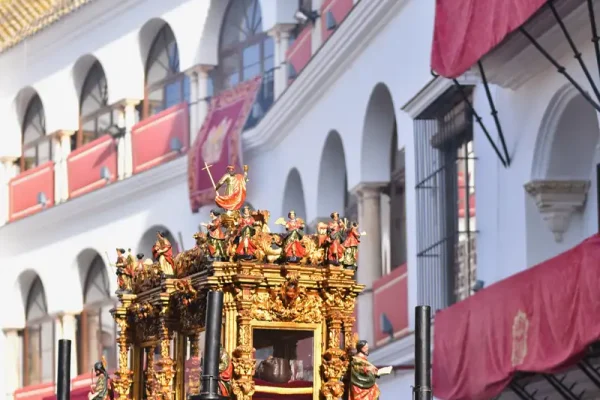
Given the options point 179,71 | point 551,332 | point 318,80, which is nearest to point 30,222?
point 179,71

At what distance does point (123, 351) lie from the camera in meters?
16.3

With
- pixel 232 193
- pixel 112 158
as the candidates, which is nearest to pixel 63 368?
pixel 232 193

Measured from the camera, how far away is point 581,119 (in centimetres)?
2017

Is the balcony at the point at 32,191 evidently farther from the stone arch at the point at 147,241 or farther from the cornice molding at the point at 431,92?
the cornice molding at the point at 431,92

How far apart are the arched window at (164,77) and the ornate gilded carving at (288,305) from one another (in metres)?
20.4

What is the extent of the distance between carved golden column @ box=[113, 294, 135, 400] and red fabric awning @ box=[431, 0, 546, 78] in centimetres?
484

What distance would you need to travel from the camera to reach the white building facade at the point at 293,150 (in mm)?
20641

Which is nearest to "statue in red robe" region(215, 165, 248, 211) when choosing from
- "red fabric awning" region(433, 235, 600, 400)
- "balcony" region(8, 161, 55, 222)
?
"red fabric awning" region(433, 235, 600, 400)

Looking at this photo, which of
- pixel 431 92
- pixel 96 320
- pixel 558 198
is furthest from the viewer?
pixel 96 320

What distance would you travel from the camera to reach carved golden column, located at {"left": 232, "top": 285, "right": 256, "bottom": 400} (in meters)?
13.5

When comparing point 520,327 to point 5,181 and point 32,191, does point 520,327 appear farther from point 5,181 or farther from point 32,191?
point 5,181

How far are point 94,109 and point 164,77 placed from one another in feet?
9.16

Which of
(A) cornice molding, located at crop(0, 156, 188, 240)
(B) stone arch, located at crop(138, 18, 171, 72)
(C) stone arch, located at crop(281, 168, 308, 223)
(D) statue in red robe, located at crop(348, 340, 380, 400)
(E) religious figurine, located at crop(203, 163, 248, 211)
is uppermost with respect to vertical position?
(B) stone arch, located at crop(138, 18, 171, 72)

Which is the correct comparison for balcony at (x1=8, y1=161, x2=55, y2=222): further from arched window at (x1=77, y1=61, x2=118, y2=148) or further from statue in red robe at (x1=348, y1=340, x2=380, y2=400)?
statue in red robe at (x1=348, y1=340, x2=380, y2=400)
